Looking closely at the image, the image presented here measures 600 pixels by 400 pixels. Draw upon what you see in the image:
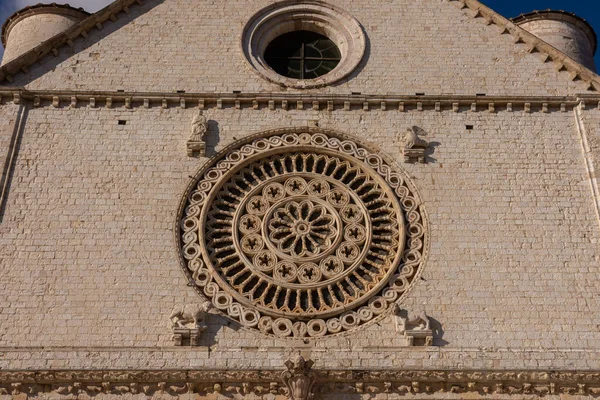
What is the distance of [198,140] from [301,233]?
6.23ft

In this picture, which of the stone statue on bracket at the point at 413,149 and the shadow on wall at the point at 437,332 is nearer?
the shadow on wall at the point at 437,332

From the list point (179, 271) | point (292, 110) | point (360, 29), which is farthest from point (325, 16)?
point (179, 271)

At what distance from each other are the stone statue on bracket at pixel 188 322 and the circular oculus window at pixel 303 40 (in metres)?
4.06

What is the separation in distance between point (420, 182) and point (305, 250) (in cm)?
179

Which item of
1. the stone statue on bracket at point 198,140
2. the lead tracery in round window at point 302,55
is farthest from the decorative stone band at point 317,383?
the lead tracery in round window at point 302,55

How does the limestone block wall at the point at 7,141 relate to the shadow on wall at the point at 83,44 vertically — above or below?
below

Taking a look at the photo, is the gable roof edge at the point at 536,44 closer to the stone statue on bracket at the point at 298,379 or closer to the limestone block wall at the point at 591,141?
the limestone block wall at the point at 591,141

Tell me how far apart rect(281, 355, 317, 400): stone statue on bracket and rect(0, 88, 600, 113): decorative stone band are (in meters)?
4.13

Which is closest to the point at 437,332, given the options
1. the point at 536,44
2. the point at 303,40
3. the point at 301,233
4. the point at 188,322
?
the point at 301,233

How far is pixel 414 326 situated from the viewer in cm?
1023

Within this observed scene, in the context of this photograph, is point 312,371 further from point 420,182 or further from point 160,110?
point 160,110

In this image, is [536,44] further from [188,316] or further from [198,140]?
[188,316]

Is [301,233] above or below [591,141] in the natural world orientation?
below

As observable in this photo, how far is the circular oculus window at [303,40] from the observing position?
13.0m
